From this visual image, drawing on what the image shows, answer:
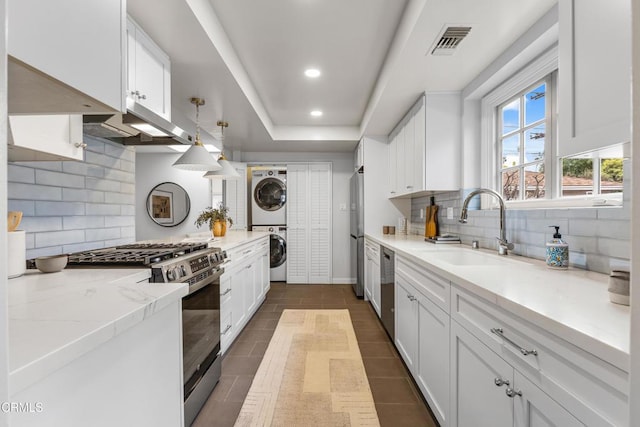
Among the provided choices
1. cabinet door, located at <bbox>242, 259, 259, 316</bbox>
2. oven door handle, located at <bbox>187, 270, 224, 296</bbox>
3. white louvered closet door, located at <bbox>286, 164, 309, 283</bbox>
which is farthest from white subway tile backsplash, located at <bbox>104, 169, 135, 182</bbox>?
white louvered closet door, located at <bbox>286, 164, 309, 283</bbox>

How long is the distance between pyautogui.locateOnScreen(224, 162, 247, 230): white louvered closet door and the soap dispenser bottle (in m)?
4.51

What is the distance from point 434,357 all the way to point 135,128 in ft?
7.05

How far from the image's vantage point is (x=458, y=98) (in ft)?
9.01

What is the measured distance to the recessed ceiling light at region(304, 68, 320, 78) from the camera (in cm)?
286

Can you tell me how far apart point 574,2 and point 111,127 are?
220 cm

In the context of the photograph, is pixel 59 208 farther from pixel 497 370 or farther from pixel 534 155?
pixel 534 155

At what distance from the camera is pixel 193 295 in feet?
5.74

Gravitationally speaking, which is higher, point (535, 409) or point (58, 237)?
point (58, 237)

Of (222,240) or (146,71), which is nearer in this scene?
(146,71)

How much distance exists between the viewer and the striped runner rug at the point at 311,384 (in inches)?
69.1

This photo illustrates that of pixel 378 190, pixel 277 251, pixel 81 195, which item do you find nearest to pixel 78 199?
pixel 81 195

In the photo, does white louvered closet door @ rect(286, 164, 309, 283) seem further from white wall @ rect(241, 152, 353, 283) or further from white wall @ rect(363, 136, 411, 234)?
white wall @ rect(363, 136, 411, 234)

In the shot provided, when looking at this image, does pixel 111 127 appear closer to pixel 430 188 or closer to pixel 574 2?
pixel 574 2

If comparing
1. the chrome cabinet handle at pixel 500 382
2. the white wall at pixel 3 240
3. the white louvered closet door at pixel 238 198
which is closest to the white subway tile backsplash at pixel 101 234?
the white wall at pixel 3 240
